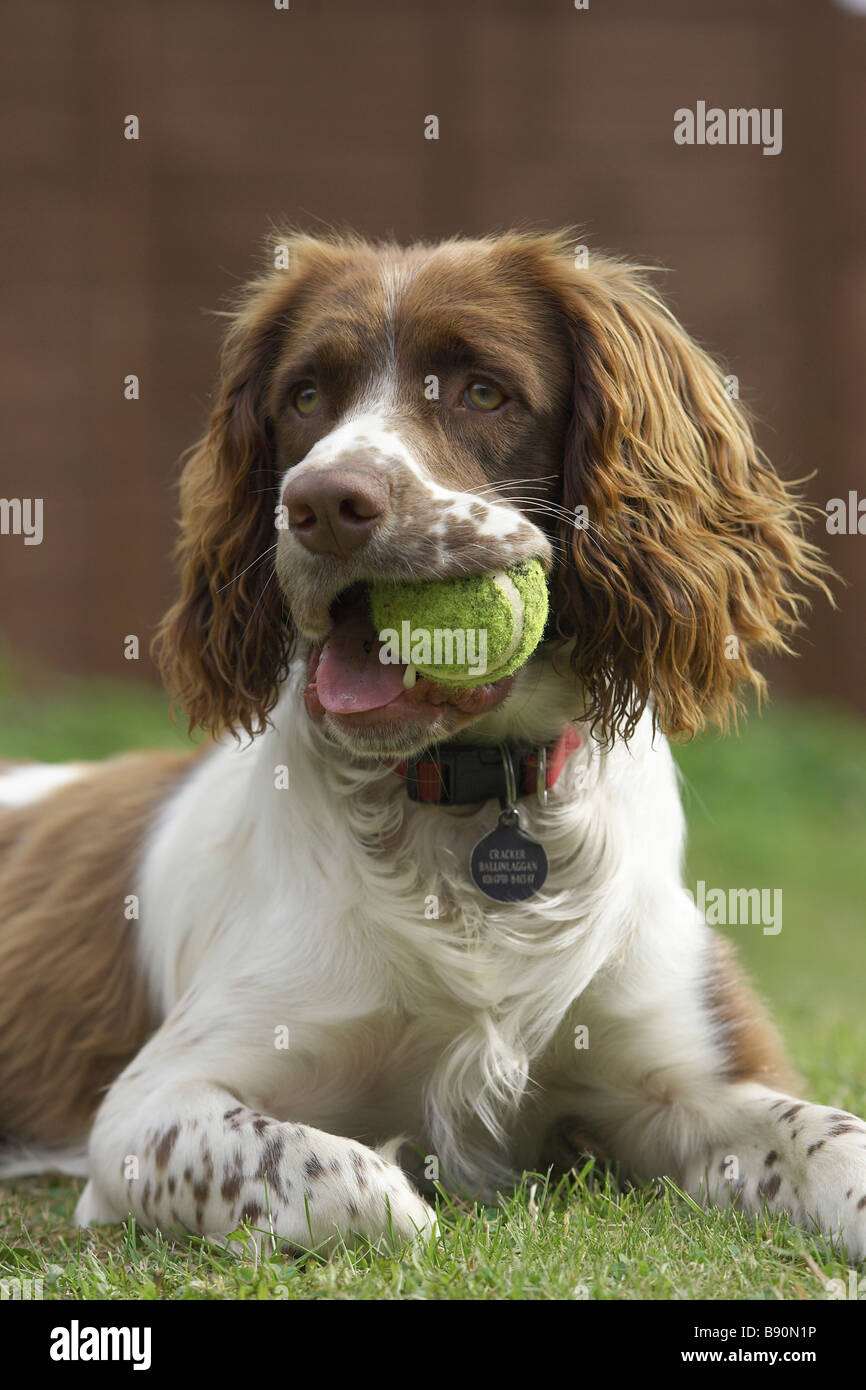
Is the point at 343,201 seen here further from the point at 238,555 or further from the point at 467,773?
the point at 467,773

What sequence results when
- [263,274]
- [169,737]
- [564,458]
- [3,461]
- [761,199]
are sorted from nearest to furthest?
[564,458]
[263,274]
[169,737]
[3,461]
[761,199]

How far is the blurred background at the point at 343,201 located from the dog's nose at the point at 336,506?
5.50 m

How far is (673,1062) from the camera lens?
2.74 meters

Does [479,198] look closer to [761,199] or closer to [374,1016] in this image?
[761,199]

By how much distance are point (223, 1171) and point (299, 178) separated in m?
6.88

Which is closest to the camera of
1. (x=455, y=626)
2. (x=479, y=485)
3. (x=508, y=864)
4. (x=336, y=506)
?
(x=336, y=506)

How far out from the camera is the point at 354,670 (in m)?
2.50

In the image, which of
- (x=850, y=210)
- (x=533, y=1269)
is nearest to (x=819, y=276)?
(x=850, y=210)

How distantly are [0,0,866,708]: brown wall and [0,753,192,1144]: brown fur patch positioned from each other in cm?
459

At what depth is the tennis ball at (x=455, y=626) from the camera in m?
2.42

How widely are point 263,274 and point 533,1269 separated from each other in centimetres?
205

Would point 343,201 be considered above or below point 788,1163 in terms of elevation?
above

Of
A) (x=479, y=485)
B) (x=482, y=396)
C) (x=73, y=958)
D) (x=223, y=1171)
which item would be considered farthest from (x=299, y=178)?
(x=223, y=1171)

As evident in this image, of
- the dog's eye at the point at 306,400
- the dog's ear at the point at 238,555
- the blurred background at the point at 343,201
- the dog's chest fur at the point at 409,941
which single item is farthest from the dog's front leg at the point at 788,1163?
the blurred background at the point at 343,201
